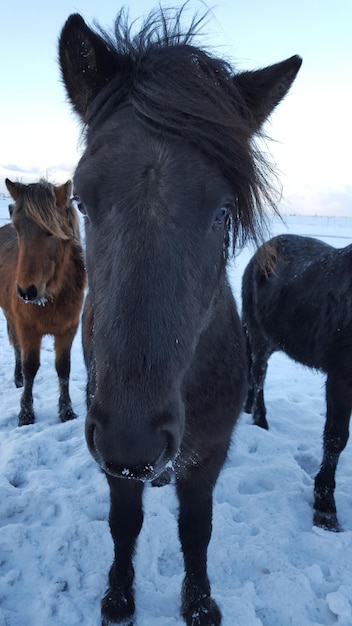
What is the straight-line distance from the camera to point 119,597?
2465mm

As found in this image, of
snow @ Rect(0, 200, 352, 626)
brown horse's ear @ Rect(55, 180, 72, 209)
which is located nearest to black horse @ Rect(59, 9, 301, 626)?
snow @ Rect(0, 200, 352, 626)

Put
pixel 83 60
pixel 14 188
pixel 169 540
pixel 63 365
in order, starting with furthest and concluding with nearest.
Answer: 1. pixel 63 365
2. pixel 14 188
3. pixel 169 540
4. pixel 83 60

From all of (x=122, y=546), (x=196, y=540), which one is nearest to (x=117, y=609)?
(x=122, y=546)

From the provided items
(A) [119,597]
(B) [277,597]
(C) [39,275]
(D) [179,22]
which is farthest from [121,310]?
(C) [39,275]

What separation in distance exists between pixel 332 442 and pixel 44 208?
378 centimetres

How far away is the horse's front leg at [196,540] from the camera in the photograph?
2.40 metres

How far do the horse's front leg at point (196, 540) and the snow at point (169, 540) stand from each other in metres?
0.12

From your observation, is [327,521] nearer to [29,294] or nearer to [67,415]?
[67,415]

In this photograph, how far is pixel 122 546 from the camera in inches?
98.0

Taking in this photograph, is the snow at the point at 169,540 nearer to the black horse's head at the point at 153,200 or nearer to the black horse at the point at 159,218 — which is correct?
the black horse at the point at 159,218

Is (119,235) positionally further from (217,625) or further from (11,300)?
(11,300)

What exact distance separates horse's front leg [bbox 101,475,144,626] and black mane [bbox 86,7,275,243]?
1593mm

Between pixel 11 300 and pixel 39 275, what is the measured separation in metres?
1.10

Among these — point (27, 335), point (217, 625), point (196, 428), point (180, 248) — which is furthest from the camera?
point (27, 335)
